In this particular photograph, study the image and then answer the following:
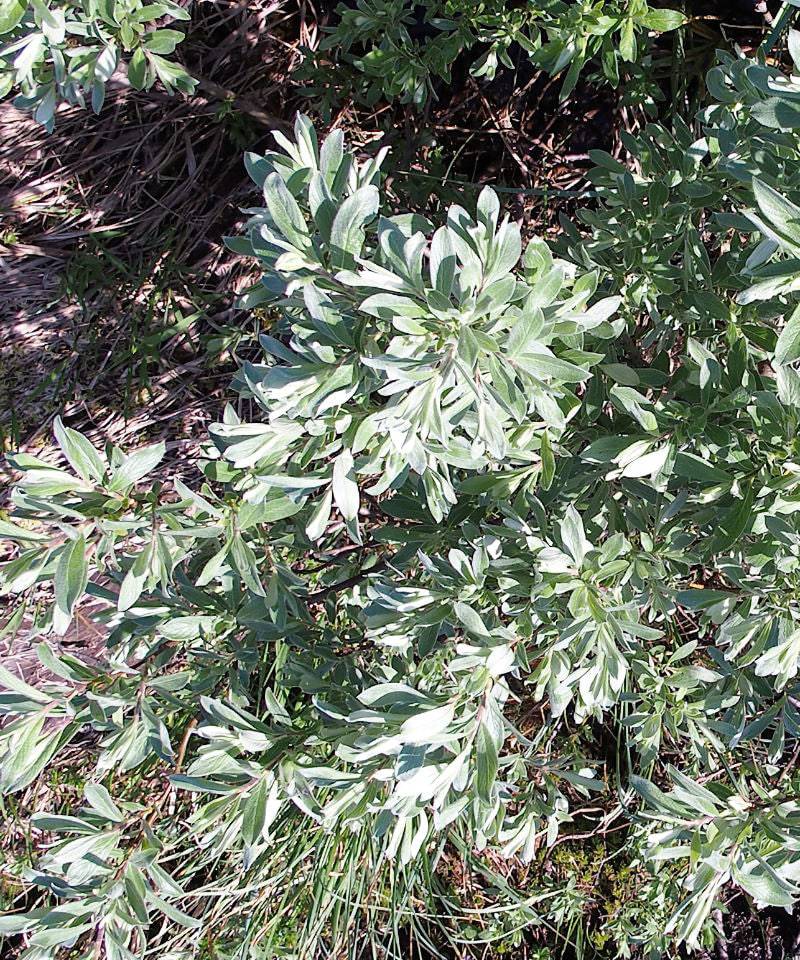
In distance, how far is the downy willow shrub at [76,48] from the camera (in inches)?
47.9

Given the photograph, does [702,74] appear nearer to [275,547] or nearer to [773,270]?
[773,270]

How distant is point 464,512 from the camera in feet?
4.90

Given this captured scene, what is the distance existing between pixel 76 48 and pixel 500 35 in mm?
836

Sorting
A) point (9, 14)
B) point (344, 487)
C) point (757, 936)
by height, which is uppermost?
point (9, 14)

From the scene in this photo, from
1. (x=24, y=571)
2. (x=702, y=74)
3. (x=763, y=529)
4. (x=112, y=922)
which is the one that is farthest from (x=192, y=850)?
(x=702, y=74)

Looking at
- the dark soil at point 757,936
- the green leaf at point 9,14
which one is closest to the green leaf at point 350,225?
the green leaf at point 9,14

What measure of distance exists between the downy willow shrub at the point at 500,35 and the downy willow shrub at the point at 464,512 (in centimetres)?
20

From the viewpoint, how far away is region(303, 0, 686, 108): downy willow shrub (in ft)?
4.62

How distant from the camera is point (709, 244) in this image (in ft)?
6.87

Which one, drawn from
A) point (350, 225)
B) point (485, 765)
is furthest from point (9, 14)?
point (485, 765)

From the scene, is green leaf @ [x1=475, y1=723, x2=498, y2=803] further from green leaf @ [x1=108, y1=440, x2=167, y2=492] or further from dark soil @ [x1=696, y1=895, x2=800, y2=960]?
dark soil @ [x1=696, y1=895, x2=800, y2=960]

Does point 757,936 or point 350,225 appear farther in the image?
point 757,936

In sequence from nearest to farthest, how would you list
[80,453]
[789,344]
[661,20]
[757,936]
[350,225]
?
1. [789,344]
2. [350,225]
3. [80,453]
4. [661,20]
5. [757,936]

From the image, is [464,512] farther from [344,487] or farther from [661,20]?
[661,20]
